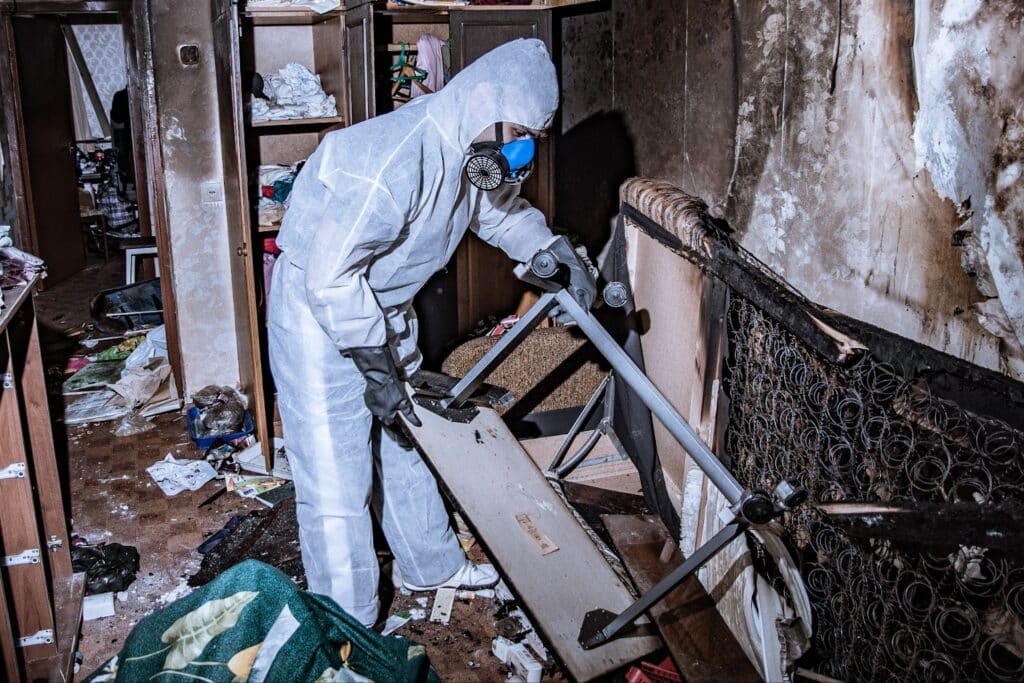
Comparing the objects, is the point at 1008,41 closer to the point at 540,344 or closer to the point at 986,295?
the point at 986,295

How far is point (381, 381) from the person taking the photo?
7.06ft

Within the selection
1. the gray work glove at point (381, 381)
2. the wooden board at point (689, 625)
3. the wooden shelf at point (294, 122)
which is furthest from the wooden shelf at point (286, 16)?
the wooden board at point (689, 625)

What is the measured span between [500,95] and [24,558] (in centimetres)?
168

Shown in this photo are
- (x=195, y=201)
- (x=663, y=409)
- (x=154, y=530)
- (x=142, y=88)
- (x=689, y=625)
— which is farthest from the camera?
(x=195, y=201)

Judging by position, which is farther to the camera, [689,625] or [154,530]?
[154,530]

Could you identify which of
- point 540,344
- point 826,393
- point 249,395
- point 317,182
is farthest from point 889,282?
point 249,395

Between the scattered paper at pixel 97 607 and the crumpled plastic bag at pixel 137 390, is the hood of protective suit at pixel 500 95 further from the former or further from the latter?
the crumpled plastic bag at pixel 137 390

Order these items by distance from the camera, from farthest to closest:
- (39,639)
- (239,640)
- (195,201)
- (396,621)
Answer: (195,201)
(396,621)
(39,639)
(239,640)

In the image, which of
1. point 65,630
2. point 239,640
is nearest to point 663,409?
point 239,640

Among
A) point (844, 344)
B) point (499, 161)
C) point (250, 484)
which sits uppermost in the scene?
point (499, 161)

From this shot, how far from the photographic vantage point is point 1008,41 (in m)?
1.78

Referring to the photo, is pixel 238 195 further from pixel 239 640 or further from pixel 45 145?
pixel 45 145

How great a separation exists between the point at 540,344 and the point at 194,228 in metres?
1.79

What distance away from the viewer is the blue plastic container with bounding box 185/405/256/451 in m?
3.68
